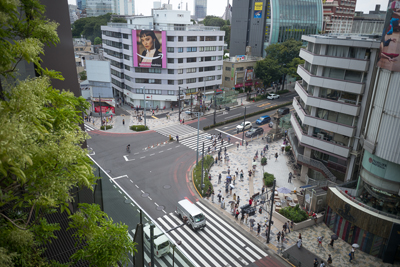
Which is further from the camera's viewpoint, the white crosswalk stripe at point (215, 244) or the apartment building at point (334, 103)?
the apartment building at point (334, 103)

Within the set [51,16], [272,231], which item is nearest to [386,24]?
[272,231]

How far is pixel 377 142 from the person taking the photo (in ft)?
79.0

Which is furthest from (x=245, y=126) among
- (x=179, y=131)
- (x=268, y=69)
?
(x=268, y=69)

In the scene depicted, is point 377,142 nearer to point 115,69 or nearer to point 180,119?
point 180,119

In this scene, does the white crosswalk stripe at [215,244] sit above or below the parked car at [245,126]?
below

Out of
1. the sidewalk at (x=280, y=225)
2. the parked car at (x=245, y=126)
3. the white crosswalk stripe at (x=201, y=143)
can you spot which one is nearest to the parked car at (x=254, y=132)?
the parked car at (x=245, y=126)

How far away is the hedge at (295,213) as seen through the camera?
90.1 ft

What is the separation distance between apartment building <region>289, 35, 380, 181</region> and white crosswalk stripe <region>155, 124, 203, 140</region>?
794 inches

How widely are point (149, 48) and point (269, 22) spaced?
4442 cm

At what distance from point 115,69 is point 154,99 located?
41.6ft

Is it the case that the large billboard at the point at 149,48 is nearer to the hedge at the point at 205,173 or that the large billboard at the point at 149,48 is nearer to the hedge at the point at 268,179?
the hedge at the point at 205,173

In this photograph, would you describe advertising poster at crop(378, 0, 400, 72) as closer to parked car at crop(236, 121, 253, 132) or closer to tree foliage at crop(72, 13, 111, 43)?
parked car at crop(236, 121, 253, 132)

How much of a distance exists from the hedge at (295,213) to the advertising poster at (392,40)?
15.0m

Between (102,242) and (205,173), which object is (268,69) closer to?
(205,173)
